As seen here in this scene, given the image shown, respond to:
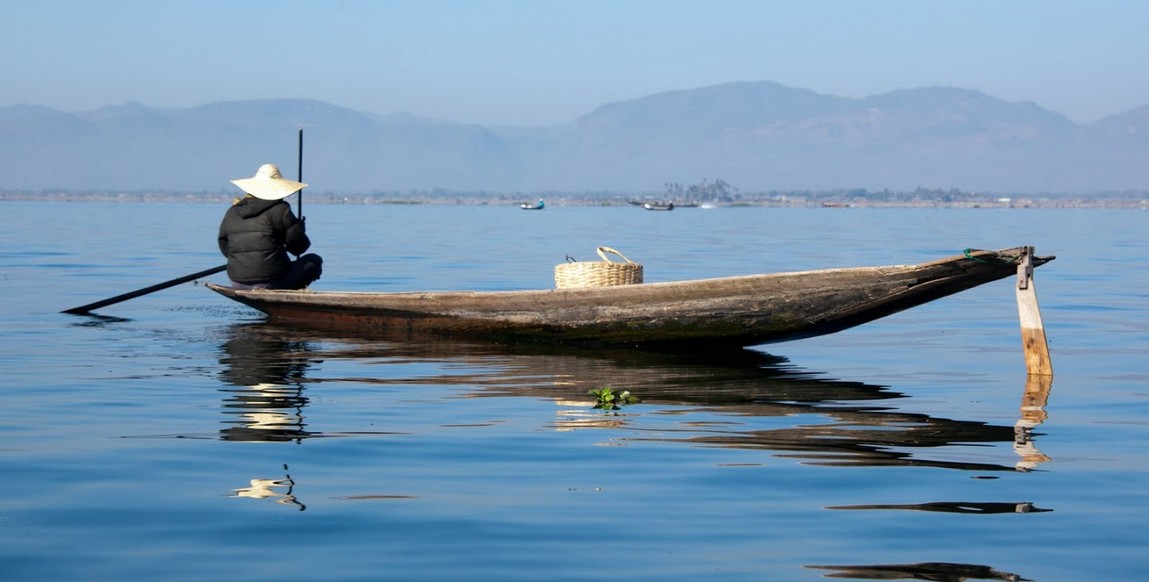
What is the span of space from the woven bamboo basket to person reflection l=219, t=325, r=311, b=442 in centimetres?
256

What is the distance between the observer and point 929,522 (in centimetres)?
667

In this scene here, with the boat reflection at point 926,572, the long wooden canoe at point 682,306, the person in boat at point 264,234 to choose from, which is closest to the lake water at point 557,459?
the boat reflection at point 926,572

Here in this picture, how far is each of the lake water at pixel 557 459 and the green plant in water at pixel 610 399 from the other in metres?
0.11

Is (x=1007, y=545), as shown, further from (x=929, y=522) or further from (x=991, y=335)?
(x=991, y=335)

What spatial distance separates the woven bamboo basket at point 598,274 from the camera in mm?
13500

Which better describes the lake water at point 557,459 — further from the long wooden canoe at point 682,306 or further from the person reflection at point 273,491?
the long wooden canoe at point 682,306

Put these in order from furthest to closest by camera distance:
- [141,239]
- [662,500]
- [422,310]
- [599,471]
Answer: [141,239]
[422,310]
[599,471]
[662,500]

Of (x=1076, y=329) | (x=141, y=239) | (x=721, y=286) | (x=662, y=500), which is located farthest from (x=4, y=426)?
(x=141, y=239)

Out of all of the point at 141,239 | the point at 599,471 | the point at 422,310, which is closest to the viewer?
the point at 599,471

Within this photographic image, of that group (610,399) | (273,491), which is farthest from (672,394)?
(273,491)

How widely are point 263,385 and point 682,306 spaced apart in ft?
12.7

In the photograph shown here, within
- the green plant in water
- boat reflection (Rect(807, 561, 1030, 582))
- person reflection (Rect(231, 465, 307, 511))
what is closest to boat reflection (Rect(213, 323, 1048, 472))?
the green plant in water

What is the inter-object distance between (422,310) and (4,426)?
5809 millimetres

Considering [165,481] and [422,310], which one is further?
[422,310]
